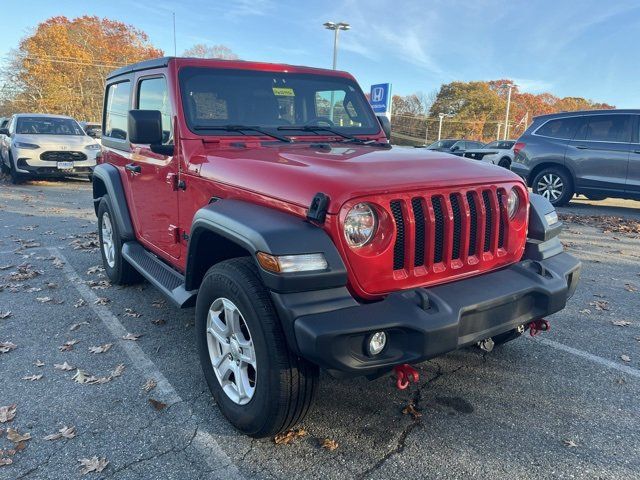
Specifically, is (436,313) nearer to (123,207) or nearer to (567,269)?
(567,269)

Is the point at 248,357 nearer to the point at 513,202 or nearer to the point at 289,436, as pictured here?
the point at 289,436

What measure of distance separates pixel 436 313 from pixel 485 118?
55410 mm

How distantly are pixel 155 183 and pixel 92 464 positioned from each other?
210 centimetres

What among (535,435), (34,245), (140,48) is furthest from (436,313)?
(140,48)

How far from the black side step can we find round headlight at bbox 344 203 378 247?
4.16 ft

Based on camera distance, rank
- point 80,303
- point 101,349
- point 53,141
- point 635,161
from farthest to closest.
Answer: point 53,141 < point 635,161 < point 80,303 < point 101,349

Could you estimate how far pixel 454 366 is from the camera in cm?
332

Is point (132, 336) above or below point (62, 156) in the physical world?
below

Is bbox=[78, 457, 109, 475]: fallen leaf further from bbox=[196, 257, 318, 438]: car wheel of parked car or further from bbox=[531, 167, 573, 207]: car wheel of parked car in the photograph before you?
bbox=[531, 167, 573, 207]: car wheel of parked car

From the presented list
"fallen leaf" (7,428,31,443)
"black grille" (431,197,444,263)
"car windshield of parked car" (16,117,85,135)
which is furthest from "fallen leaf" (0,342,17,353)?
"car windshield of parked car" (16,117,85,135)

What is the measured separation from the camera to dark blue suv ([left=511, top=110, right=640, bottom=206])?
912 cm

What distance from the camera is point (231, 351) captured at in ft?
8.59

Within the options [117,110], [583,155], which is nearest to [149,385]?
[117,110]

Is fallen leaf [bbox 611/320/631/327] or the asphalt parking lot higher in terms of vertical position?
fallen leaf [bbox 611/320/631/327]
